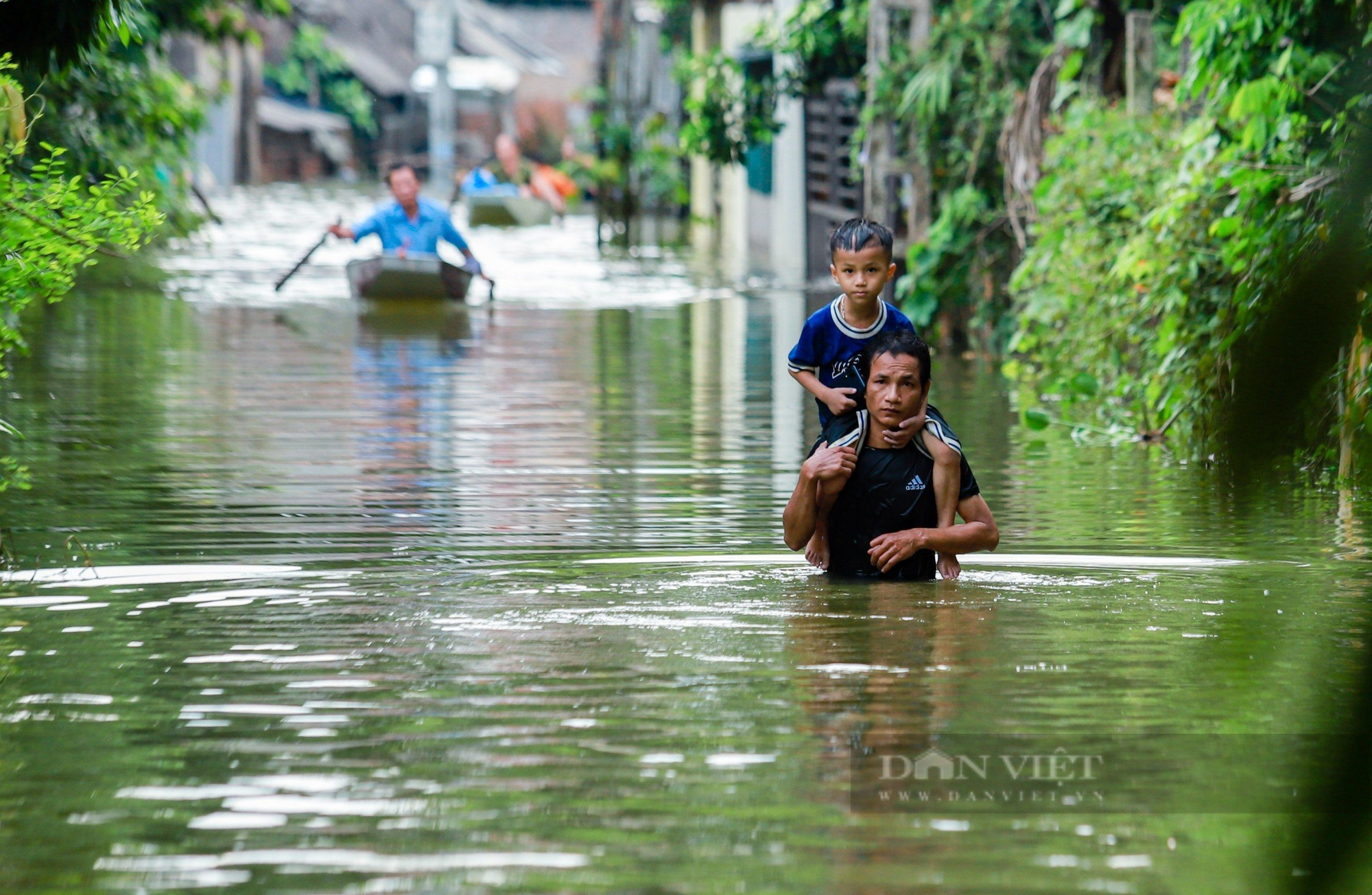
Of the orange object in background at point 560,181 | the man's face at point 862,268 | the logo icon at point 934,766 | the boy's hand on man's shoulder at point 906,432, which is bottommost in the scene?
the logo icon at point 934,766

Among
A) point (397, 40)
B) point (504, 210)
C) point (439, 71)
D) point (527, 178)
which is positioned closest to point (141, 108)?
point (504, 210)

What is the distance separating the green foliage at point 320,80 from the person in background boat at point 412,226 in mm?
37128

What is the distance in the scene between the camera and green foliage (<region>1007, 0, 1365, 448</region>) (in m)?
7.64

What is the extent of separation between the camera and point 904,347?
5570mm

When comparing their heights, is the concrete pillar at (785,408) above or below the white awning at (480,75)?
below

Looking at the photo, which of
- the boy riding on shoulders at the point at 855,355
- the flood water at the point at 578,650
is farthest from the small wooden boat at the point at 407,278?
the boy riding on shoulders at the point at 855,355

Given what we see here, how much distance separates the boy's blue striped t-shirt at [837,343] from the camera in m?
5.88

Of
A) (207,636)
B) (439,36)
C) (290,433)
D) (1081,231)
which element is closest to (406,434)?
(290,433)

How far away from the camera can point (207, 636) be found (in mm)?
5320

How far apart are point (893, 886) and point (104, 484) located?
17.3 ft

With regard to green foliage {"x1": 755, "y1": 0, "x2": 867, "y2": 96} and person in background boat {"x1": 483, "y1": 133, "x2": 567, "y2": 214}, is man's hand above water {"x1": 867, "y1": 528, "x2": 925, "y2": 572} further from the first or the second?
person in background boat {"x1": 483, "y1": 133, "x2": 567, "y2": 214}

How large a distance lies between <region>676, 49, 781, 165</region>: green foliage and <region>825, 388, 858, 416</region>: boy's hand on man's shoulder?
12750mm

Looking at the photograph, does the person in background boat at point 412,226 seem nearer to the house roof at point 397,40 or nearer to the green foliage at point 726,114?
the green foliage at point 726,114

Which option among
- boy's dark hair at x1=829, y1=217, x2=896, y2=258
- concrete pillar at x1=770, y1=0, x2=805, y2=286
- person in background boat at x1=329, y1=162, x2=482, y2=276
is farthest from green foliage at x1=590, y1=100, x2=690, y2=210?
boy's dark hair at x1=829, y1=217, x2=896, y2=258
